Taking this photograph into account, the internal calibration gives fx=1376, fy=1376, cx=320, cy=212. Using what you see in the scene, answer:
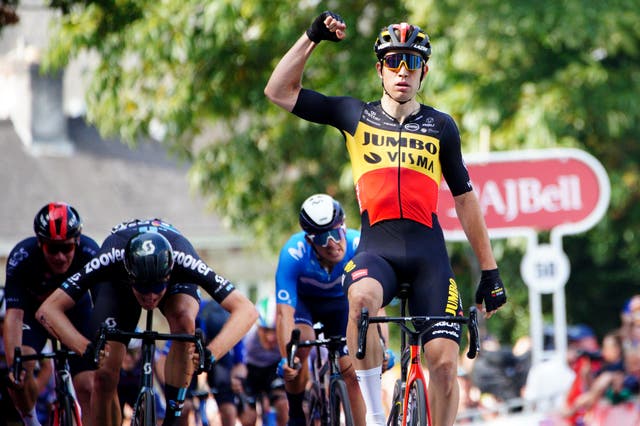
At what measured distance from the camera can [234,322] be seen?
847 cm

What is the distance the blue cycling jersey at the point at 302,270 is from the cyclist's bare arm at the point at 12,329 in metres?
1.89

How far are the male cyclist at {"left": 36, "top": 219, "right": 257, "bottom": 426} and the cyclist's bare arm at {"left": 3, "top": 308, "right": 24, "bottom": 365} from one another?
3.18 ft

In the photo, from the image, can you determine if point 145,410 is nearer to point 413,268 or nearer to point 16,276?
point 413,268

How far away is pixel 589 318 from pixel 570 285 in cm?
99

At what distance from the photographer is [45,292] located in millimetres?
10133

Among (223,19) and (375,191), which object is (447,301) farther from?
(223,19)

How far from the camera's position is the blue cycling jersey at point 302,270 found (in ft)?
33.5

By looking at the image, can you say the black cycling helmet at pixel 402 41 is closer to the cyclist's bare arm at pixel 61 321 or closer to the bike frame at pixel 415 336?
the bike frame at pixel 415 336

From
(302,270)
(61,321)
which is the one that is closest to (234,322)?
(61,321)

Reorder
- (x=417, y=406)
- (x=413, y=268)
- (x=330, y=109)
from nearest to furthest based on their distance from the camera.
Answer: (x=417, y=406) → (x=413, y=268) → (x=330, y=109)

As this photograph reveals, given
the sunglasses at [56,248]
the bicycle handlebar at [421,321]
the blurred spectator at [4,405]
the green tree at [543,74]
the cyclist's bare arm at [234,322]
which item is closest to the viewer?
the bicycle handlebar at [421,321]

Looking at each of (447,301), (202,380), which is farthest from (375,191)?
(202,380)

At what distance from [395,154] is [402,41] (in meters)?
0.66

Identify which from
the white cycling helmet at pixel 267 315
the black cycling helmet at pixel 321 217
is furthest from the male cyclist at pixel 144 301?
the white cycling helmet at pixel 267 315
